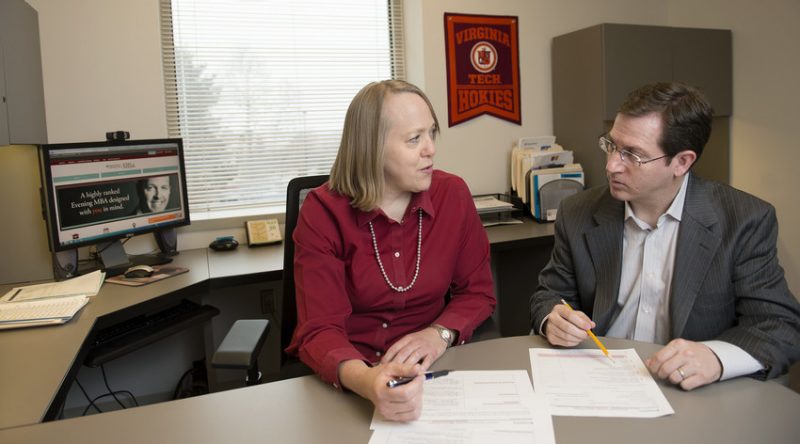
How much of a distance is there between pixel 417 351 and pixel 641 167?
0.70 metres

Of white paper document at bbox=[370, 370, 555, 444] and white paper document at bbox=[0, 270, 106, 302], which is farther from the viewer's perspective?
white paper document at bbox=[0, 270, 106, 302]

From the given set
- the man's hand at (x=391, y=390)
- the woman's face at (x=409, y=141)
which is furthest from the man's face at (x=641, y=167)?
the man's hand at (x=391, y=390)

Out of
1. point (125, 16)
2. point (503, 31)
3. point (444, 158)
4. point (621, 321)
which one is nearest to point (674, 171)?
point (621, 321)

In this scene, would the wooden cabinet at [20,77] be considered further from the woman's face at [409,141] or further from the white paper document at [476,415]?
the white paper document at [476,415]

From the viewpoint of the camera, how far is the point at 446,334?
1.44 metres

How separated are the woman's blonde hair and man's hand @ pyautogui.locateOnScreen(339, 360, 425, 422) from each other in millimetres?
527

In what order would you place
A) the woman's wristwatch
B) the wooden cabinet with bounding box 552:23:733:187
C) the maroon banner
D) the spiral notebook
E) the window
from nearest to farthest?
the woman's wristwatch
the spiral notebook
the window
the wooden cabinet with bounding box 552:23:733:187
the maroon banner

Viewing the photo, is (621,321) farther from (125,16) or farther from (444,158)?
(125,16)

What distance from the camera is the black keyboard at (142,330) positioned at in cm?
202

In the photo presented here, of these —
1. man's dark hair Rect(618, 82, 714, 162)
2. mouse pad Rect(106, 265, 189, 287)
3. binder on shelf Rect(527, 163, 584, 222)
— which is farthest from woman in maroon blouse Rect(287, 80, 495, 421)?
binder on shelf Rect(527, 163, 584, 222)

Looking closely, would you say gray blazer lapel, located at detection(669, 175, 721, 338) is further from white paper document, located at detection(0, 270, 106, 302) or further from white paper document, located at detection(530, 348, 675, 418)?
white paper document, located at detection(0, 270, 106, 302)

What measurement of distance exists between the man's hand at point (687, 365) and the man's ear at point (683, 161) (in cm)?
49

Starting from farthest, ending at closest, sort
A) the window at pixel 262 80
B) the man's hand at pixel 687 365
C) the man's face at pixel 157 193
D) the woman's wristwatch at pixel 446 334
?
the window at pixel 262 80, the man's face at pixel 157 193, the woman's wristwatch at pixel 446 334, the man's hand at pixel 687 365

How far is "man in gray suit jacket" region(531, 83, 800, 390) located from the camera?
1360 millimetres
